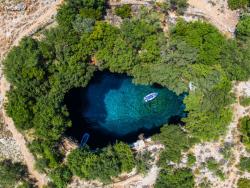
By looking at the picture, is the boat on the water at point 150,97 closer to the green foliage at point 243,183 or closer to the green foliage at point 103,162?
the green foliage at point 103,162

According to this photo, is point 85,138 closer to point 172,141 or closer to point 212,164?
point 172,141

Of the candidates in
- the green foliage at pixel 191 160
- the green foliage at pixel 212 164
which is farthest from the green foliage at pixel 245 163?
the green foliage at pixel 191 160

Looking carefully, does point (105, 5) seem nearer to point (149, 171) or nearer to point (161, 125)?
point (161, 125)

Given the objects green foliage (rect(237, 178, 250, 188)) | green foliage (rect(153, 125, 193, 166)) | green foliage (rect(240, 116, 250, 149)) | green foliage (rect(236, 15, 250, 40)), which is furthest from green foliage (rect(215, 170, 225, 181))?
green foliage (rect(236, 15, 250, 40))

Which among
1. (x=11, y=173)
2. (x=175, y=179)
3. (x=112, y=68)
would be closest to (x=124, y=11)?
(x=112, y=68)

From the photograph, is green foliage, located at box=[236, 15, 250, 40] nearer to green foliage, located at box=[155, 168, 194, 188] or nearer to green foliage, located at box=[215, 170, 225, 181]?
green foliage, located at box=[215, 170, 225, 181]

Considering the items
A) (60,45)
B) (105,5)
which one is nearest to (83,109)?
(60,45)
